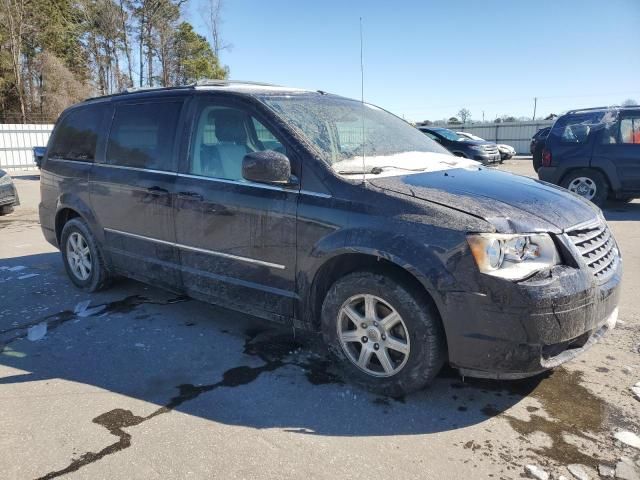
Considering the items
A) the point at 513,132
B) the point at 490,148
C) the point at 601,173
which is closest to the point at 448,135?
the point at 490,148

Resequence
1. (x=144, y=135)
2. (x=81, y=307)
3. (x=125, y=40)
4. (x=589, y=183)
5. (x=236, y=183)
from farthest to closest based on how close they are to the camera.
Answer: (x=125, y=40) → (x=589, y=183) → (x=81, y=307) → (x=144, y=135) → (x=236, y=183)

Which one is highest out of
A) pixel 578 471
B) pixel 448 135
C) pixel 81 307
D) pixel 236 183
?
pixel 448 135

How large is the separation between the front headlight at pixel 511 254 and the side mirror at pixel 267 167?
4.11 feet

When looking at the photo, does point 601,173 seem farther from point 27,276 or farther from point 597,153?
point 27,276

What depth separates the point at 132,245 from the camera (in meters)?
4.57

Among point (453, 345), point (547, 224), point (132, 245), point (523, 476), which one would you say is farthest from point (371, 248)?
point (132, 245)

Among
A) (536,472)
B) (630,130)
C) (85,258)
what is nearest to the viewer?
(536,472)

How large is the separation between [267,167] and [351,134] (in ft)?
2.84

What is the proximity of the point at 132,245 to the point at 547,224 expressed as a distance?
3.39m

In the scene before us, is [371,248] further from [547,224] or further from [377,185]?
[547,224]

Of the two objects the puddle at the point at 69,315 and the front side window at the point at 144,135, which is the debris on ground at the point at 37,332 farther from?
the front side window at the point at 144,135

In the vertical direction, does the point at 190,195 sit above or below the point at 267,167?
below

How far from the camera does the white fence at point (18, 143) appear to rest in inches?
879

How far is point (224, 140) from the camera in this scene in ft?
13.0
